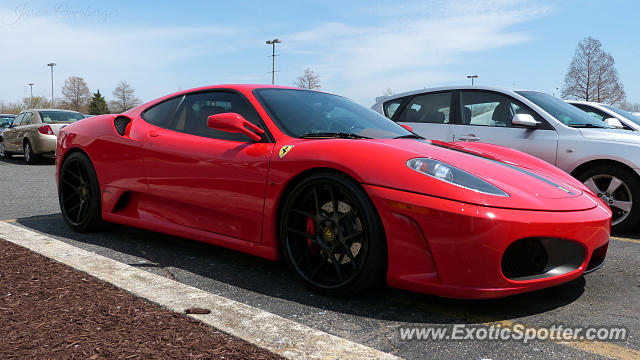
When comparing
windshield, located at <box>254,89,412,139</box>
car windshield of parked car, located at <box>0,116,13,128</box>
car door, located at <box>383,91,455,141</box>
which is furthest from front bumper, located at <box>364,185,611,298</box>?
car windshield of parked car, located at <box>0,116,13,128</box>

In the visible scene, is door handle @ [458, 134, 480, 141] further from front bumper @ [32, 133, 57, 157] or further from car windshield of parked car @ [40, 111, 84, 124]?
car windshield of parked car @ [40, 111, 84, 124]

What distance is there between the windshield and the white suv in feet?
6.91

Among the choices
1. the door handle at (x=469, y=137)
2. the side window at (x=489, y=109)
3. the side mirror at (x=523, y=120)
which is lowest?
the door handle at (x=469, y=137)

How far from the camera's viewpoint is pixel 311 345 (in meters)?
2.17

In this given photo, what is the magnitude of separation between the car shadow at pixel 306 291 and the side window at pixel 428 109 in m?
3.14

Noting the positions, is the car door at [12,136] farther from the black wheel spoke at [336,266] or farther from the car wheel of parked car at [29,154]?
the black wheel spoke at [336,266]

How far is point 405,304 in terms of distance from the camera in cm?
282

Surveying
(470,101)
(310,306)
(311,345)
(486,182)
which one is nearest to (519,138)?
(470,101)

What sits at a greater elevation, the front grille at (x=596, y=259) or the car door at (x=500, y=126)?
the car door at (x=500, y=126)

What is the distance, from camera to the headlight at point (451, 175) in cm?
261

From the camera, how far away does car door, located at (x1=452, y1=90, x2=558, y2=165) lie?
5.29 metres

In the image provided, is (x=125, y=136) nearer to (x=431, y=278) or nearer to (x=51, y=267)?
(x=51, y=267)

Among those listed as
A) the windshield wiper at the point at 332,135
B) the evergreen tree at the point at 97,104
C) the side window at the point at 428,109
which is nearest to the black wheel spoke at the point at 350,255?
the windshield wiper at the point at 332,135

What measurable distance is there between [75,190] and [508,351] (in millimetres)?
3659
